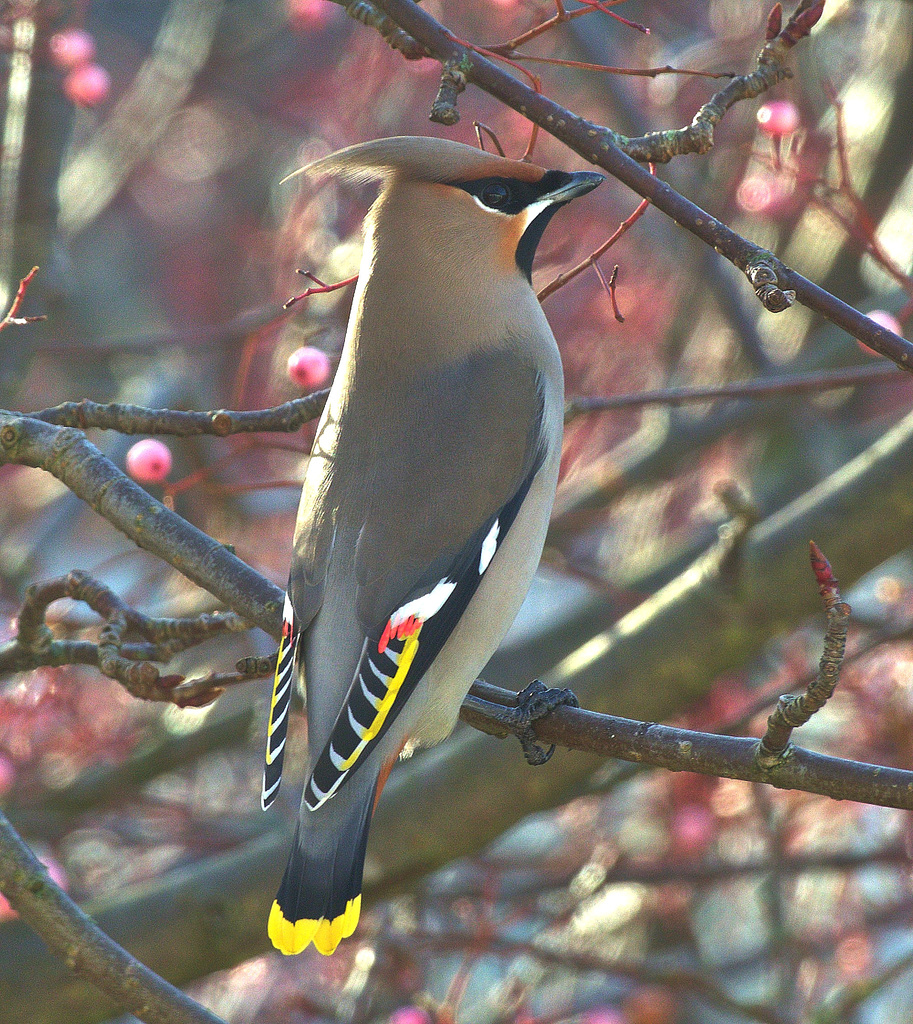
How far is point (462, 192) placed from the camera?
8.80 ft

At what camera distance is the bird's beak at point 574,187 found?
253 cm

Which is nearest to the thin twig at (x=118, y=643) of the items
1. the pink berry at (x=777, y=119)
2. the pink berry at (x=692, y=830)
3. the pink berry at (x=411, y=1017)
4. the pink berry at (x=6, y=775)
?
the pink berry at (x=411, y=1017)

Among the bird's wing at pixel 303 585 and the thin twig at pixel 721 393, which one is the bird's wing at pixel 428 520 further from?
the thin twig at pixel 721 393

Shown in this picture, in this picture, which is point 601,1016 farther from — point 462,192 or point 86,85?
point 86,85

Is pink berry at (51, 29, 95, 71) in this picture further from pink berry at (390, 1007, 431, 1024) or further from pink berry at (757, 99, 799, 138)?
pink berry at (390, 1007, 431, 1024)

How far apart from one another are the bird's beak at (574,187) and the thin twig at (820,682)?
1065mm

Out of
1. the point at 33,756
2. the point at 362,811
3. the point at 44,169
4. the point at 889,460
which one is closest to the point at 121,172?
the point at 44,169

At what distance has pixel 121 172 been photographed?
480cm

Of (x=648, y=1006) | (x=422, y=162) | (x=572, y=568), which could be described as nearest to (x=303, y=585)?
(x=422, y=162)

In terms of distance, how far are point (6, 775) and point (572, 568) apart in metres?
1.45

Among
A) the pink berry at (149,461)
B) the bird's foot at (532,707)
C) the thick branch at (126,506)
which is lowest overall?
the pink berry at (149,461)

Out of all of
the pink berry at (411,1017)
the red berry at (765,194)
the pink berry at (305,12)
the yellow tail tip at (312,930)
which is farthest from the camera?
the pink berry at (305,12)

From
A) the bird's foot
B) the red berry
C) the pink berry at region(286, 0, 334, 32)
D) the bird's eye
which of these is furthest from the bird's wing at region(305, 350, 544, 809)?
the pink berry at region(286, 0, 334, 32)

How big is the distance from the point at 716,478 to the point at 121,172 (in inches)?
86.1
